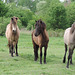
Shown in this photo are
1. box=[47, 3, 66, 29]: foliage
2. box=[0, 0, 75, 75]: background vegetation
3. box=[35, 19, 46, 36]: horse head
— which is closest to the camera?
box=[0, 0, 75, 75]: background vegetation

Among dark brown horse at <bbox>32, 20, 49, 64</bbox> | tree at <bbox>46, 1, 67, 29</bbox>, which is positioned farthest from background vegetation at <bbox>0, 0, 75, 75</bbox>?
dark brown horse at <bbox>32, 20, 49, 64</bbox>

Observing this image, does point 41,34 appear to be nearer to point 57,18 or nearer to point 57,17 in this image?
point 57,18

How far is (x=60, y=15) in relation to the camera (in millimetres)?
46062

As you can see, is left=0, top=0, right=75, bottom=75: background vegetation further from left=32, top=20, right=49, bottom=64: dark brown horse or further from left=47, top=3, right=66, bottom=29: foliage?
left=32, top=20, right=49, bottom=64: dark brown horse

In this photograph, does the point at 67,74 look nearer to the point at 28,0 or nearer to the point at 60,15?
the point at 60,15

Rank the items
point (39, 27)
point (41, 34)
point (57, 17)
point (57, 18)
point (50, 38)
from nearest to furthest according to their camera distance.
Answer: point (39, 27)
point (41, 34)
point (50, 38)
point (57, 18)
point (57, 17)

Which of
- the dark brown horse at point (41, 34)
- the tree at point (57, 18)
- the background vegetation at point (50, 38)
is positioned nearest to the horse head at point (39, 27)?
the dark brown horse at point (41, 34)

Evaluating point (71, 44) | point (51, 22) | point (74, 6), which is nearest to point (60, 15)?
point (51, 22)

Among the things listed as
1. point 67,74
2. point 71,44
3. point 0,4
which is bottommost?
point 67,74

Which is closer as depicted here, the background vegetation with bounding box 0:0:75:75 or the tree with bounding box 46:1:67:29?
the background vegetation with bounding box 0:0:75:75

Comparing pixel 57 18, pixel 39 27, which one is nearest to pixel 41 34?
pixel 39 27

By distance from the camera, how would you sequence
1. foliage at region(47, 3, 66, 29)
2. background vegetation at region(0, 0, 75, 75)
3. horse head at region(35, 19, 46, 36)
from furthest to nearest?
foliage at region(47, 3, 66, 29), horse head at region(35, 19, 46, 36), background vegetation at region(0, 0, 75, 75)

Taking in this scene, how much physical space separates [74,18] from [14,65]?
1648 inches

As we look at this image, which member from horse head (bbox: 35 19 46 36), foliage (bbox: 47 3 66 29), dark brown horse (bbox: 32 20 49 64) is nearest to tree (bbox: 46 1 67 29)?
foliage (bbox: 47 3 66 29)
